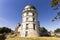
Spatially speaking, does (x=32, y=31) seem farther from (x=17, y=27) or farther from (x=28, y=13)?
(x=17, y=27)

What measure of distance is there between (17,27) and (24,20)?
19.2 metres

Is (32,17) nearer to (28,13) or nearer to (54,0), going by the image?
(28,13)

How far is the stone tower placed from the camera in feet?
132

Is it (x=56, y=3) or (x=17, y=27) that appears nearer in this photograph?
(x=56, y=3)

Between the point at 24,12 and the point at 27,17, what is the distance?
2822mm

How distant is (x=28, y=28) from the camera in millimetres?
41094

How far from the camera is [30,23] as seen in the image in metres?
41.2

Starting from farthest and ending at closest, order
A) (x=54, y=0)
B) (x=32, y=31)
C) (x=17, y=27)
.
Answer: (x=17, y=27) < (x=32, y=31) < (x=54, y=0)

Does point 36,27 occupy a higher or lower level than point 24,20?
lower

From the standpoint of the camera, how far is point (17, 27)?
199 feet

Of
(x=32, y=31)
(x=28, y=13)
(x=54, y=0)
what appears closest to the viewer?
(x=54, y=0)

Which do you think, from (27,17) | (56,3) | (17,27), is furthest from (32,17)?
(56,3)

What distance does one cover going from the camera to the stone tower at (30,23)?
4033 cm

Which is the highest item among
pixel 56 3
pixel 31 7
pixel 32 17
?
pixel 31 7
